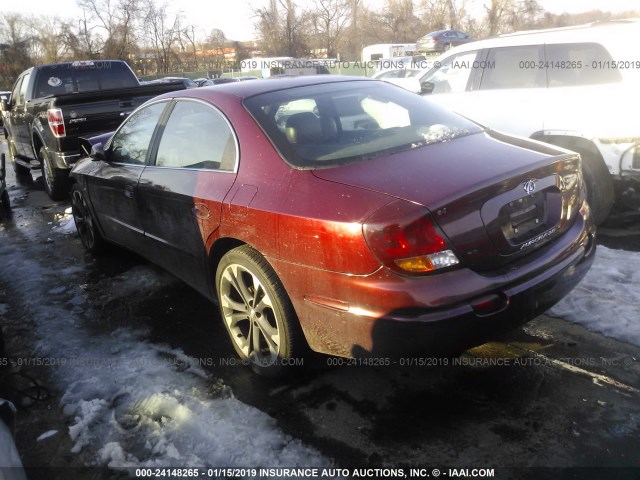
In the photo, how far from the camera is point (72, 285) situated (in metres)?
4.76

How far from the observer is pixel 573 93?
511 cm

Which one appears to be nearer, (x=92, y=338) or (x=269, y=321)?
(x=269, y=321)

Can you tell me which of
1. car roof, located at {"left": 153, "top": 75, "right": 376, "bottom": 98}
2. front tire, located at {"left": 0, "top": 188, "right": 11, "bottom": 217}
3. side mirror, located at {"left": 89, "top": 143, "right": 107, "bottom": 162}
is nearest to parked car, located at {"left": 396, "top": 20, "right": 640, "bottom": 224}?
car roof, located at {"left": 153, "top": 75, "right": 376, "bottom": 98}

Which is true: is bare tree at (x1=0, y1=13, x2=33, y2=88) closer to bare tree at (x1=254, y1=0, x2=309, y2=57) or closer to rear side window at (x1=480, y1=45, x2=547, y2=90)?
bare tree at (x1=254, y1=0, x2=309, y2=57)

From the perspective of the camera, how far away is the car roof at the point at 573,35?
489 cm

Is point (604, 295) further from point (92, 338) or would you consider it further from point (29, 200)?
point (29, 200)

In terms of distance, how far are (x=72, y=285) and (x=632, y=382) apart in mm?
4341

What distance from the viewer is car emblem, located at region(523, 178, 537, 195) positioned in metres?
2.57

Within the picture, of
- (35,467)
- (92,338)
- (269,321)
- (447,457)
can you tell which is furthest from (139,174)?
(447,457)

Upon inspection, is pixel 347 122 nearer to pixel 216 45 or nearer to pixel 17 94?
pixel 17 94

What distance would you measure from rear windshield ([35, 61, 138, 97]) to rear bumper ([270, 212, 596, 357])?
25.3ft

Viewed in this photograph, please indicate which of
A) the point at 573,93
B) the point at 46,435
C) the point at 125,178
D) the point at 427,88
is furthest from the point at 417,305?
the point at 427,88

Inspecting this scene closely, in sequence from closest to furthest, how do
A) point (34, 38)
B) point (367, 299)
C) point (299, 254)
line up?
point (367, 299) → point (299, 254) → point (34, 38)

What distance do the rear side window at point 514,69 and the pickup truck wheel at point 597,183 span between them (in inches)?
38.6
